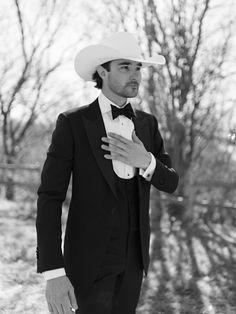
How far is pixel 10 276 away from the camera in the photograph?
17.1 ft

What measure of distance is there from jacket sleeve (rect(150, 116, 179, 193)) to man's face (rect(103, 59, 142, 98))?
32 centimetres

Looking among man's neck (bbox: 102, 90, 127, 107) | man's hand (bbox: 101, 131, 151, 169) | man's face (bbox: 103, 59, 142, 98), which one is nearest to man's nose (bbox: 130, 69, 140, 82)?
man's face (bbox: 103, 59, 142, 98)

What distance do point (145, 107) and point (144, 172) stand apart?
5681 millimetres

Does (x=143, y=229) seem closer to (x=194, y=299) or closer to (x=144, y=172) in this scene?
(x=144, y=172)

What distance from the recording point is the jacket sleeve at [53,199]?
2.21 meters

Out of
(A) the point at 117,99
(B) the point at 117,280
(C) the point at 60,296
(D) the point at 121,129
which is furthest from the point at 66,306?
(A) the point at 117,99

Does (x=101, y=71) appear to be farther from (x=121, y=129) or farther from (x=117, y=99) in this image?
(x=121, y=129)

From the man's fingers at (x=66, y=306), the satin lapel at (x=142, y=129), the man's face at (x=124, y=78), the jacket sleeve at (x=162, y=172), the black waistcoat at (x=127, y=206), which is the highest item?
the man's face at (x=124, y=78)

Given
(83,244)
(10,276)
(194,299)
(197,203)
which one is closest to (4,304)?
(10,276)

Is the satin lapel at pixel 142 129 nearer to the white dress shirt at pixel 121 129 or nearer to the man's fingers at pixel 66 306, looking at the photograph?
the white dress shirt at pixel 121 129

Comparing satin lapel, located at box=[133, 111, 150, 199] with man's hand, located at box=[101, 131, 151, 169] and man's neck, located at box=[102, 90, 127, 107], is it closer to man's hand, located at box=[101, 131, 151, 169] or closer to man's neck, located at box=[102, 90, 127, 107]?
man's neck, located at box=[102, 90, 127, 107]

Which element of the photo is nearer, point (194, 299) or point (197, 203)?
point (194, 299)

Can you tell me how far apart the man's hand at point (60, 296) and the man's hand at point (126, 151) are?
0.57 m

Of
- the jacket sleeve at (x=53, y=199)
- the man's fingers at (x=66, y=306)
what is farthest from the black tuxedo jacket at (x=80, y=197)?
the man's fingers at (x=66, y=306)
